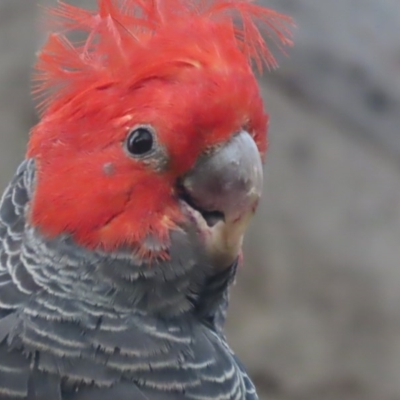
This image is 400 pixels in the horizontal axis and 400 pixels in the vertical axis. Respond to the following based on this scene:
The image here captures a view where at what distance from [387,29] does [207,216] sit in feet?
5.40

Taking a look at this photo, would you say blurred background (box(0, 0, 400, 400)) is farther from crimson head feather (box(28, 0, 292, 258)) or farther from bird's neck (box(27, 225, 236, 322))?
bird's neck (box(27, 225, 236, 322))

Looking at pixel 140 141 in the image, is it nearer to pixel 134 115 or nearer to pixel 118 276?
pixel 134 115

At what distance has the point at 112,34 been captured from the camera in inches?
67.9

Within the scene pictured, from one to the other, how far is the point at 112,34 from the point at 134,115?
0.77ft

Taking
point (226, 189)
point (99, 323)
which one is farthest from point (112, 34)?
point (99, 323)

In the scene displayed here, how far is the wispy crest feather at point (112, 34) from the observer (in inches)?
67.6

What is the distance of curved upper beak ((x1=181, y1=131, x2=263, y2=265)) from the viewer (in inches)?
62.9

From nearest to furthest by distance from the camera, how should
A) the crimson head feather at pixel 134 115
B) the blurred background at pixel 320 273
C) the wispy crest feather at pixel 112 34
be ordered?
the crimson head feather at pixel 134 115
the wispy crest feather at pixel 112 34
the blurred background at pixel 320 273

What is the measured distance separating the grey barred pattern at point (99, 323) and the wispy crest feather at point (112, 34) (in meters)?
0.37

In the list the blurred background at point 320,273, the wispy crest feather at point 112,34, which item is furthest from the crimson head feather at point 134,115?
the blurred background at point 320,273

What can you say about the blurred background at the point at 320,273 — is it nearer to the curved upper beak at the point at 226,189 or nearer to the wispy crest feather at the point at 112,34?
the wispy crest feather at the point at 112,34

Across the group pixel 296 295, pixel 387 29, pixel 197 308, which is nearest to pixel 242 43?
pixel 197 308

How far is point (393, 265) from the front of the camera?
4.08 m

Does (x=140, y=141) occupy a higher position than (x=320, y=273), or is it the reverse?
(x=140, y=141)
